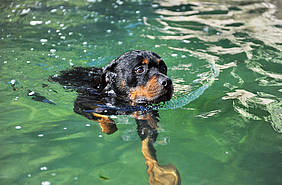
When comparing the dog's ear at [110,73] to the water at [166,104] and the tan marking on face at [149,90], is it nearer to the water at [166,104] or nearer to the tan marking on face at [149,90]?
the tan marking on face at [149,90]

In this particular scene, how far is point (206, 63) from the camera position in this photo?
707cm

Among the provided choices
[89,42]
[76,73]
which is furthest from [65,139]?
[89,42]

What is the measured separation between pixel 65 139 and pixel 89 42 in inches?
173

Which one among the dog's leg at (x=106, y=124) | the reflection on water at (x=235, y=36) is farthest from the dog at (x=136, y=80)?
the reflection on water at (x=235, y=36)

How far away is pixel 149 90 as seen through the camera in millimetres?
4840

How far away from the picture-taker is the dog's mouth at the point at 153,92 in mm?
4703

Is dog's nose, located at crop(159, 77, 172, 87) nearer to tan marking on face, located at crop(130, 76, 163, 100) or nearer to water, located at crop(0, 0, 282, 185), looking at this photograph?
tan marking on face, located at crop(130, 76, 163, 100)

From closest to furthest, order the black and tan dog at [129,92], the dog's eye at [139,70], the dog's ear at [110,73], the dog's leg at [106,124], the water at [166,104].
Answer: the water at [166,104] → the dog's leg at [106,124] → the black and tan dog at [129,92] → the dog's eye at [139,70] → the dog's ear at [110,73]

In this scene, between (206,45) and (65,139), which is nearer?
(65,139)

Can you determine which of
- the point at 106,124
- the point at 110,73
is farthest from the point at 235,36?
the point at 106,124

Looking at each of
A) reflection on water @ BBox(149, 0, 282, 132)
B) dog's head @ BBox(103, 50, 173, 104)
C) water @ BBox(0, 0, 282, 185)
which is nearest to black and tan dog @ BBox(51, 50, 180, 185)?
dog's head @ BBox(103, 50, 173, 104)

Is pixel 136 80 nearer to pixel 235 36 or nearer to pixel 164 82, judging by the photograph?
pixel 164 82

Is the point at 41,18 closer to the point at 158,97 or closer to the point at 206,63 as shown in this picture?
the point at 206,63

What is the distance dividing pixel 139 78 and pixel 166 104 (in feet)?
1.89
